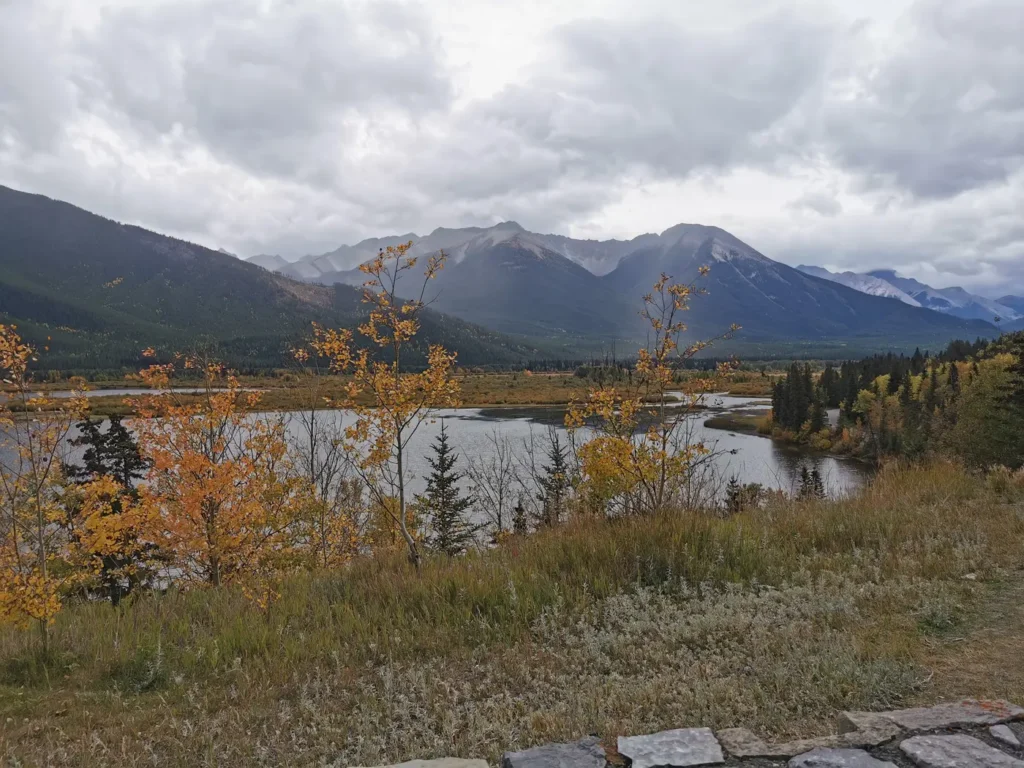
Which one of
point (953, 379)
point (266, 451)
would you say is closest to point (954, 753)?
point (266, 451)

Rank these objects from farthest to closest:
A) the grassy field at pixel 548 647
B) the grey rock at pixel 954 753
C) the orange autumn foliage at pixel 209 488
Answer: the orange autumn foliage at pixel 209 488 → the grassy field at pixel 548 647 → the grey rock at pixel 954 753

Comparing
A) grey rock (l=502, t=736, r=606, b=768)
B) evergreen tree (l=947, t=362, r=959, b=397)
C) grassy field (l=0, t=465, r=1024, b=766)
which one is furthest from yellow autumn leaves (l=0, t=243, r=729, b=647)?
evergreen tree (l=947, t=362, r=959, b=397)

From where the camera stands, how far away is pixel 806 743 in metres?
3.22

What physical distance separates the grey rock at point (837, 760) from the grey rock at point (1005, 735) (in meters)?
0.73

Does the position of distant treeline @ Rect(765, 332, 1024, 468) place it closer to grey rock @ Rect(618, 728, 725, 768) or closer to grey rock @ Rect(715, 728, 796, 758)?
grey rock @ Rect(715, 728, 796, 758)

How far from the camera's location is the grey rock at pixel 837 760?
2938mm

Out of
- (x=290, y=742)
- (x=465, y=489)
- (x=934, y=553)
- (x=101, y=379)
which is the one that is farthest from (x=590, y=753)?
(x=101, y=379)

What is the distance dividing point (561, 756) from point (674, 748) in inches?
25.1

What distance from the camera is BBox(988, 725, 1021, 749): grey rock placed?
308 cm

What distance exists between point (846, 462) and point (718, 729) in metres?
66.3

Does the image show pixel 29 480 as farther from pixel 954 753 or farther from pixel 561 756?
pixel 954 753

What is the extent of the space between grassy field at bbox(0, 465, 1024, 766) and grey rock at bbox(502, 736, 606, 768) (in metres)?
0.30

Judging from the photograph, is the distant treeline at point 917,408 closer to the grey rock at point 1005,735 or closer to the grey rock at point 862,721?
the grey rock at point 1005,735

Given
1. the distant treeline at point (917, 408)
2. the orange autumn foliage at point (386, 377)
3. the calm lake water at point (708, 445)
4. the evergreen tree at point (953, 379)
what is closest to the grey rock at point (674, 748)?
the orange autumn foliage at point (386, 377)
